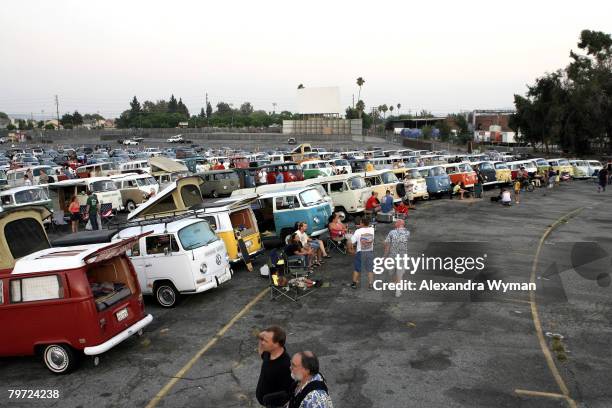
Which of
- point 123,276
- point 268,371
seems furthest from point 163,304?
point 268,371

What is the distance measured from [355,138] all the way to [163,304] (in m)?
84.5

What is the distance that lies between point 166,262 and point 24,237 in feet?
12.7

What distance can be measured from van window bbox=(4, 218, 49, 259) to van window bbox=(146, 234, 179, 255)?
3148 millimetres

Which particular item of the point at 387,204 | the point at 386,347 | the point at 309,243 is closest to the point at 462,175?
the point at 387,204

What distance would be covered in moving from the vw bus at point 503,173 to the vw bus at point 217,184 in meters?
16.7

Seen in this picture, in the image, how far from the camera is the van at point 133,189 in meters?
26.8

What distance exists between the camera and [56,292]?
8.31 meters

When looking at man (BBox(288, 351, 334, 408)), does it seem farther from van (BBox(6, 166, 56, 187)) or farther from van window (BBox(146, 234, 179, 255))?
van (BBox(6, 166, 56, 187))

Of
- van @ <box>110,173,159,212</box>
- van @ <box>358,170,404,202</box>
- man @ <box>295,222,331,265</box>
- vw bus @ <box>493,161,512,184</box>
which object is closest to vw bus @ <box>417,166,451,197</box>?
van @ <box>358,170,404,202</box>

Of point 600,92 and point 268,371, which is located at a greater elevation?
point 600,92

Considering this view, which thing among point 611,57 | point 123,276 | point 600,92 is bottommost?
point 123,276

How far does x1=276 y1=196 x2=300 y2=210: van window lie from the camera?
17.0 metres

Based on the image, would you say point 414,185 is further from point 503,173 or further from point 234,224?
point 234,224

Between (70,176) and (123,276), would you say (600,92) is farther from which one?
(123,276)
